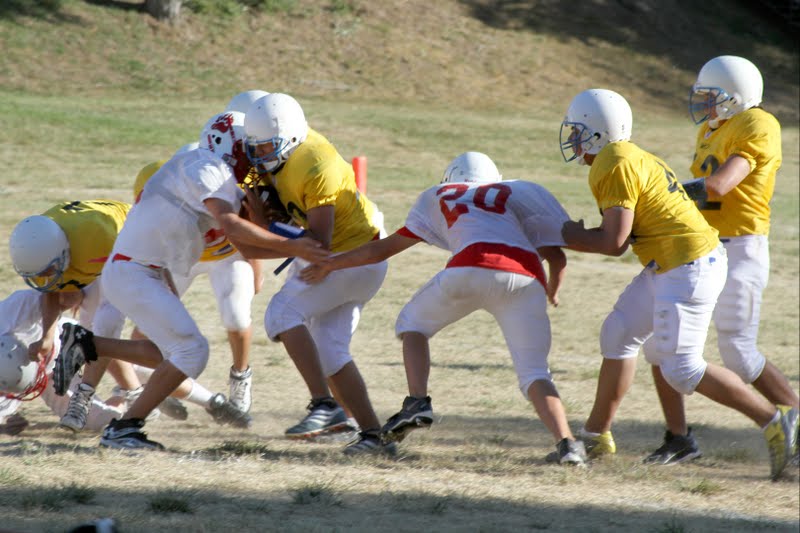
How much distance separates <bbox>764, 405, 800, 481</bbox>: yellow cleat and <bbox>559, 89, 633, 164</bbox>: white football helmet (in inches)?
66.0

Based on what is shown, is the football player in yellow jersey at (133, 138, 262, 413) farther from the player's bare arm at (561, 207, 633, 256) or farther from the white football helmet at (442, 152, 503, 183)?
the player's bare arm at (561, 207, 633, 256)

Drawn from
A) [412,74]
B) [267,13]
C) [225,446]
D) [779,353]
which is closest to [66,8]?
[267,13]

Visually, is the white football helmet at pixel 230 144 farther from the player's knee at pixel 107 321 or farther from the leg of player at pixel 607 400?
the leg of player at pixel 607 400

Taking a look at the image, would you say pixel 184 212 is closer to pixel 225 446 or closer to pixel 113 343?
pixel 113 343

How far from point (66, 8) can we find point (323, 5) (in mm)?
6570

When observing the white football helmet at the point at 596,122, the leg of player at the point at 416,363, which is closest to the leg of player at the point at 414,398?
the leg of player at the point at 416,363

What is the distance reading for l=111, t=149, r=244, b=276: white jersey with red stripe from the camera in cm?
573

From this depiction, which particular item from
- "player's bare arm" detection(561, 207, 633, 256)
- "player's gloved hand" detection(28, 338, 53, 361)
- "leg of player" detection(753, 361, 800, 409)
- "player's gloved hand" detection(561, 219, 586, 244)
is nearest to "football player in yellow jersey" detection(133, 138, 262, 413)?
"player's gloved hand" detection(28, 338, 53, 361)

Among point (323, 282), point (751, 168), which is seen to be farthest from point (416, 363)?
point (751, 168)

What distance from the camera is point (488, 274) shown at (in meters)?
5.66

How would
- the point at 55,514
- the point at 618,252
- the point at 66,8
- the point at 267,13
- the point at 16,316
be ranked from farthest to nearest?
the point at 267,13, the point at 66,8, the point at 16,316, the point at 618,252, the point at 55,514

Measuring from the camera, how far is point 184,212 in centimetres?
582

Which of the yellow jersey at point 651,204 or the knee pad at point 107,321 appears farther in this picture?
the knee pad at point 107,321

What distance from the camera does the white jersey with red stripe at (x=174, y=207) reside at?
5.73 meters
